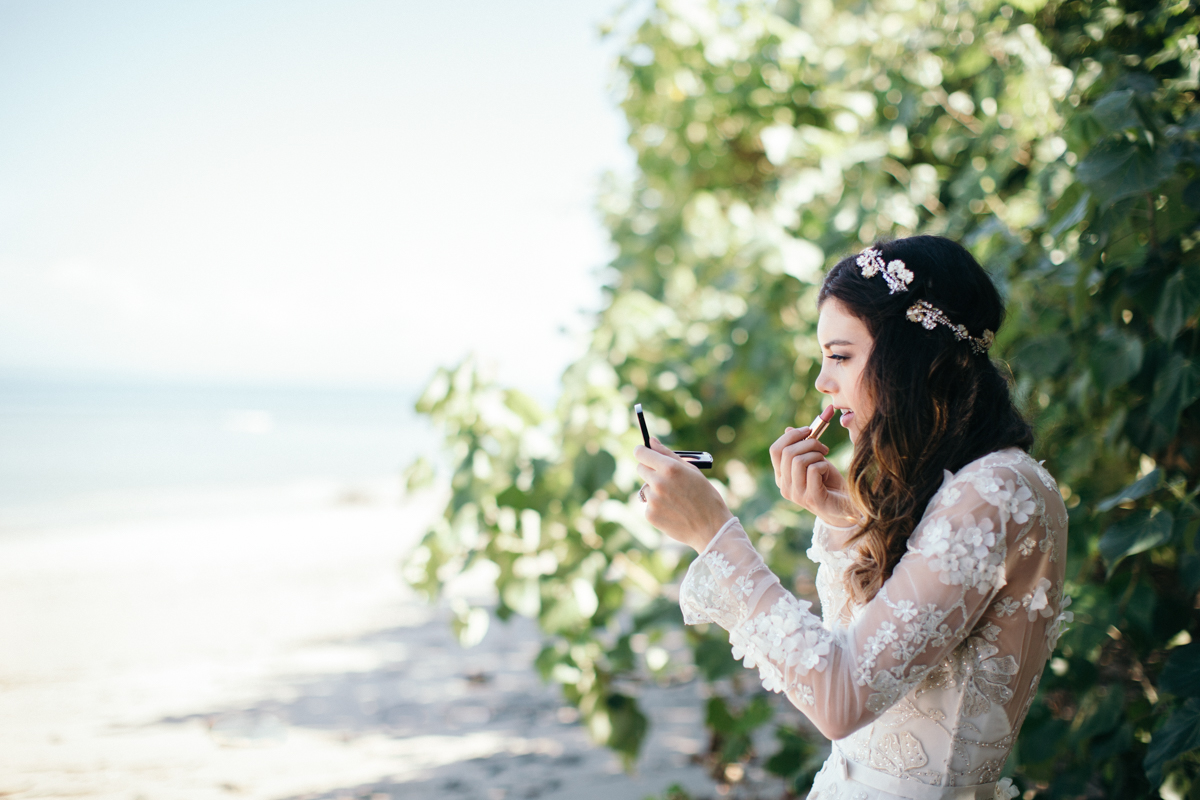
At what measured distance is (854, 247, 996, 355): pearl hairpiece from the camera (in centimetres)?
111

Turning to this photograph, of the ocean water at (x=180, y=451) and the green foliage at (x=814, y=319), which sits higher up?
the green foliage at (x=814, y=319)

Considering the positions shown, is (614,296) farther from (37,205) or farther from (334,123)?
(37,205)

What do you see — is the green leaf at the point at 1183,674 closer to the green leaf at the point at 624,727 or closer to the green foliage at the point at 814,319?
the green foliage at the point at 814,319

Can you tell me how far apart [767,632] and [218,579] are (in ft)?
27.2

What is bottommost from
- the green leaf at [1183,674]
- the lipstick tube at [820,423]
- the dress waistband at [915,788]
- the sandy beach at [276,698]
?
the sandy beach at [276,698]

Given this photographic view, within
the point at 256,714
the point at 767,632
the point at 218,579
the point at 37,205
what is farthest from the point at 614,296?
the point at 37,205

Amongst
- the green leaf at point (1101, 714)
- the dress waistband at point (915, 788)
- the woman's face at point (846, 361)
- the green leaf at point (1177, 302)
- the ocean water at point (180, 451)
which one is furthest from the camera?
the ocean water at point (180, 451)

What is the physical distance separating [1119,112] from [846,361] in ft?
2.48

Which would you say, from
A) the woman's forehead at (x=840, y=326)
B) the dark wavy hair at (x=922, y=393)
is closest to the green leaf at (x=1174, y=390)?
the dark wavy hair at (x=922, y=393)

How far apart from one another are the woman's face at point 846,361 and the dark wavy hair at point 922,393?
0.04ft

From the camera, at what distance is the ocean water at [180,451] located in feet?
50.0

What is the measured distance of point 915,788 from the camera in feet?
→ 3.45

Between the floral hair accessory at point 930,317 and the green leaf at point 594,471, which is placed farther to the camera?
the green leaf at point 594,471

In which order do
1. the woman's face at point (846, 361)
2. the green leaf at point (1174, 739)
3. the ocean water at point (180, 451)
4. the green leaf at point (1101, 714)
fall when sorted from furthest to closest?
1. the ocean water at point (180, 451)
2. the green leaf at point (1101, 714)
3. the green leaf at point (1174, 739)
4. the woman's face at point (846, 361)
